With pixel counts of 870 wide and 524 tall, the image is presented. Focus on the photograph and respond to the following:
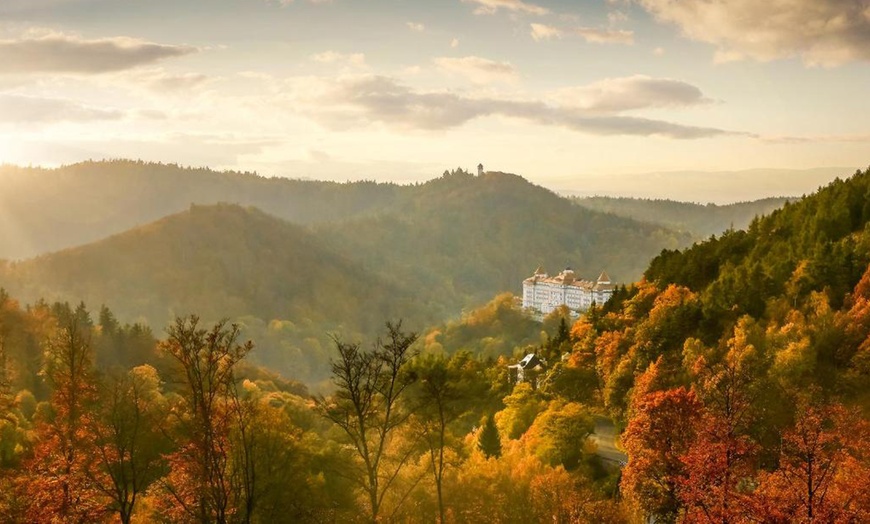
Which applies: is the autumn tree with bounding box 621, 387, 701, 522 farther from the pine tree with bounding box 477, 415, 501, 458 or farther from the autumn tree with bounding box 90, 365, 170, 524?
the autumn tree with bounding box 90, 365, 170, 524

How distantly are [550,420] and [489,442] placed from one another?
5047mm

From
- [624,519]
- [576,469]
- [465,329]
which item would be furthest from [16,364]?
[465,329]

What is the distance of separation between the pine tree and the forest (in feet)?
0.68

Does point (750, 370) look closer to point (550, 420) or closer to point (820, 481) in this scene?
point (550, 420)

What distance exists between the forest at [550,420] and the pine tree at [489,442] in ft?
0.68

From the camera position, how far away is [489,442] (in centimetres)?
4966

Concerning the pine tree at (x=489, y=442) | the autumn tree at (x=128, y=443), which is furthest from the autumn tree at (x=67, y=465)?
the pine tree at (x=489, y=442)

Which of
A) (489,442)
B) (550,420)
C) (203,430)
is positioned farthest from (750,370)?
(203,430)

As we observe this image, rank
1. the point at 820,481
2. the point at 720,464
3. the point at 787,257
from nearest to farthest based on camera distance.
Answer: the point at 820,481, the point at 720,464, the point at 787,257

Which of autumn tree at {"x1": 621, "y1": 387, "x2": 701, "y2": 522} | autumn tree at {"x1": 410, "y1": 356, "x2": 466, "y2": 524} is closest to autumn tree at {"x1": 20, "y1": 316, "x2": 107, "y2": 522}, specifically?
autumn tree at {"x1": 410, "y1": 356, "x2": 466, "y2": 524}

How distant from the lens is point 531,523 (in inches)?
1428

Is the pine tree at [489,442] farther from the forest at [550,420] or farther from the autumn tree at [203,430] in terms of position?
the autumn tree at [203,430]

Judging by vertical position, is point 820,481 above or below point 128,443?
above

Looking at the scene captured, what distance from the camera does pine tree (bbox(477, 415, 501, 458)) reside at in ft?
162
